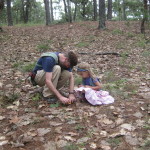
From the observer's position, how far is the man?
4.30 meters

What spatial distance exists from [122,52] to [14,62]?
4.32 meters

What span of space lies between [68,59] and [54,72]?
0.42m

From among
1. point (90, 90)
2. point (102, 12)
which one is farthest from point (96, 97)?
point (102, 12)

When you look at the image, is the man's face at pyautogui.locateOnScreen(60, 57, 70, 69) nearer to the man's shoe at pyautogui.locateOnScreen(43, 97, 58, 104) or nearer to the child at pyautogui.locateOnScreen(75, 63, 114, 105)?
the child at pyautogui.locateOnScreen(75, 63, 114, 105)

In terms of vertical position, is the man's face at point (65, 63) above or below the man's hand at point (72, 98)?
above

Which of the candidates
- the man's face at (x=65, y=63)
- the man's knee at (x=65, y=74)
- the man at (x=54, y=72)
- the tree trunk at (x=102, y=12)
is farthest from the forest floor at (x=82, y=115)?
the tree trunk at (x=102, y=12)

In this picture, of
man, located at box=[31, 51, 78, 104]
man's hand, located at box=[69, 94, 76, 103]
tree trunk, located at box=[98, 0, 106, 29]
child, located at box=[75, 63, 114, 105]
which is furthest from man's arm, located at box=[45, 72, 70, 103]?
tree trunk, located at box=[98, 0, 106, 29]

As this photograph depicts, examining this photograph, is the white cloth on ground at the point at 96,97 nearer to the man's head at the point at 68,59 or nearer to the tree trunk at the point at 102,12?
the man's head at the point at 68,59

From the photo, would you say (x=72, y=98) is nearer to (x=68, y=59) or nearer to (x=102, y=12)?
(x=68, y=59)

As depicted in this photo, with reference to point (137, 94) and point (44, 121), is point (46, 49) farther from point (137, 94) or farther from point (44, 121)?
point (44, 121)

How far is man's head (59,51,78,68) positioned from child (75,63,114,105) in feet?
1.11

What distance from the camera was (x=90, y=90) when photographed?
451 cm

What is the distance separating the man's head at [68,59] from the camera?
422 centimetres

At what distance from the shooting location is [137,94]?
5008 mm
